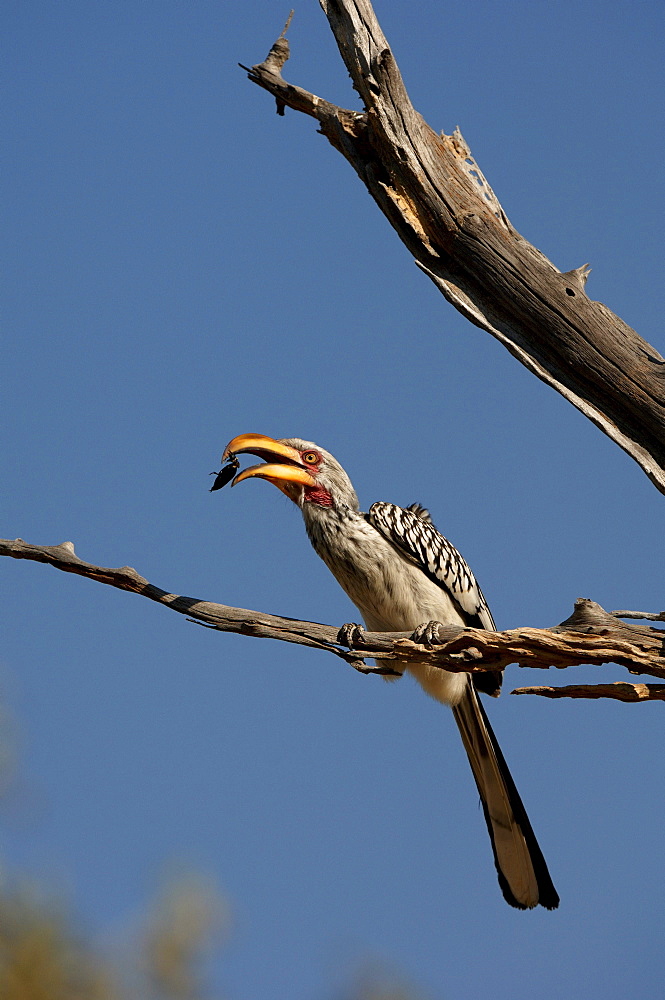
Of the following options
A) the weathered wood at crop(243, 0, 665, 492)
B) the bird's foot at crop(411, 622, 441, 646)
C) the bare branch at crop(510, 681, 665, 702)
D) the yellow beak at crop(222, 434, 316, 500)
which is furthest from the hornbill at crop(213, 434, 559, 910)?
the weathered wood at crop(243, 0, 665, 492)

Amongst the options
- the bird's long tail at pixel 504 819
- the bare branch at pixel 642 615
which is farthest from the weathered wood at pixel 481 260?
the bird's long tail at pixel 504 819

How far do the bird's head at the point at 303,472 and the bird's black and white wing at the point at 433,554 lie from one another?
212mm

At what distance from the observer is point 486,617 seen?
15.9 ft

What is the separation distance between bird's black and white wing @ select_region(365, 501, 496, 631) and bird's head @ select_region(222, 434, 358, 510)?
0.21 m

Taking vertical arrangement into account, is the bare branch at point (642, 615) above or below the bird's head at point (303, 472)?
below

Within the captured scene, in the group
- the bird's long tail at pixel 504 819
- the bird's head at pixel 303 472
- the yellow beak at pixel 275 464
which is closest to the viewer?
the yellow beak at pixel 275 464

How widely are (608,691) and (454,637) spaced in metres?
0.66

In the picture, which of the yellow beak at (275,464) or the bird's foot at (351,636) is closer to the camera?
the bird's foot at (351,636)

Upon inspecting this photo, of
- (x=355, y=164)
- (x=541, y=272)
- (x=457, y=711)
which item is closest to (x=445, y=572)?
(x=457, y=711)

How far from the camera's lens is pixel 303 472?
184 inches

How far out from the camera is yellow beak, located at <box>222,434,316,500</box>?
437 centimetres

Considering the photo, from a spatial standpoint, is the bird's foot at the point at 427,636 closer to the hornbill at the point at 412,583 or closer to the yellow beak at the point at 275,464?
the hornbill at the point at 412,583

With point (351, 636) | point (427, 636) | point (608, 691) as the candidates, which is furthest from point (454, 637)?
point (608, 691)

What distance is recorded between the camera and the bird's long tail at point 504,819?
466cm
